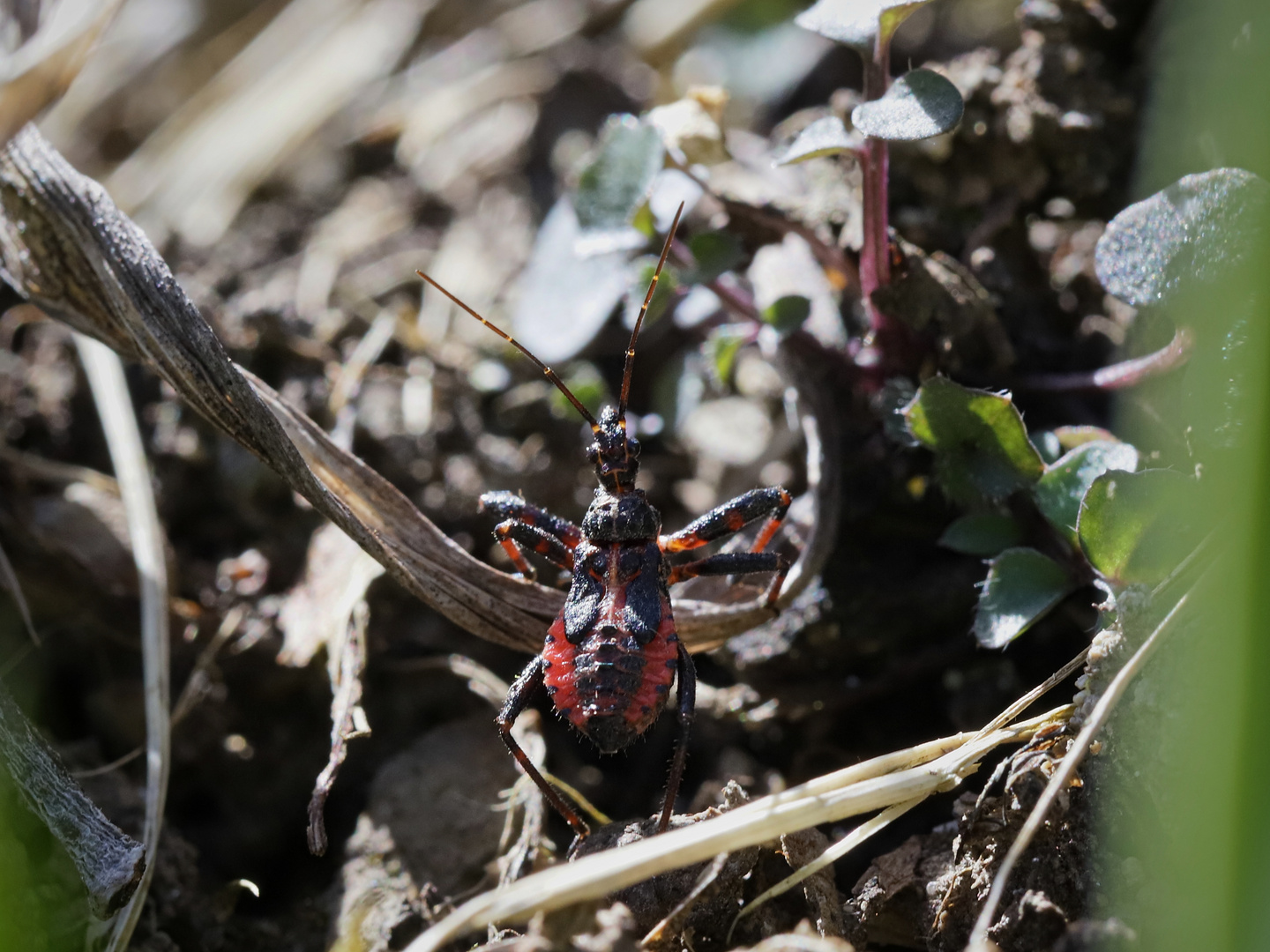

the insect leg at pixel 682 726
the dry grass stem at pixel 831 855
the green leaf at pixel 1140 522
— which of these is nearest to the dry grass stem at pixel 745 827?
the dry grass stem at pixel 831 855

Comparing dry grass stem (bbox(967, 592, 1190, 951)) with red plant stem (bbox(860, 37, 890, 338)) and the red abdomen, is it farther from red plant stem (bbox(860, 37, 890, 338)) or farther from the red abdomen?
red plant stem (bbox(860, 37, 890, 338))

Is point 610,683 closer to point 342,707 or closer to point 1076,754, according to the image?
point 342,707

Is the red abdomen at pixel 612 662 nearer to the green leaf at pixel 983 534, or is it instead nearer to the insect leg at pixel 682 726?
the insect leg at pixel 682 726

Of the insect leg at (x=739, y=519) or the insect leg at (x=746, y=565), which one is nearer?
the insect leg at (x=746, y=565)

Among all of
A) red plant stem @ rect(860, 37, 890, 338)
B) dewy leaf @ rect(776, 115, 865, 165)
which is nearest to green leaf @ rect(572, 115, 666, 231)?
dewy leaf @ rect(776, 115, 865, 165)

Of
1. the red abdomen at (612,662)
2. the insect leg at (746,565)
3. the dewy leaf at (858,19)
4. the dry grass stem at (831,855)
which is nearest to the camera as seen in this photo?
the dry grass stem at (831,855)

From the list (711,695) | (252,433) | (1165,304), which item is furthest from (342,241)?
(1165,304)
